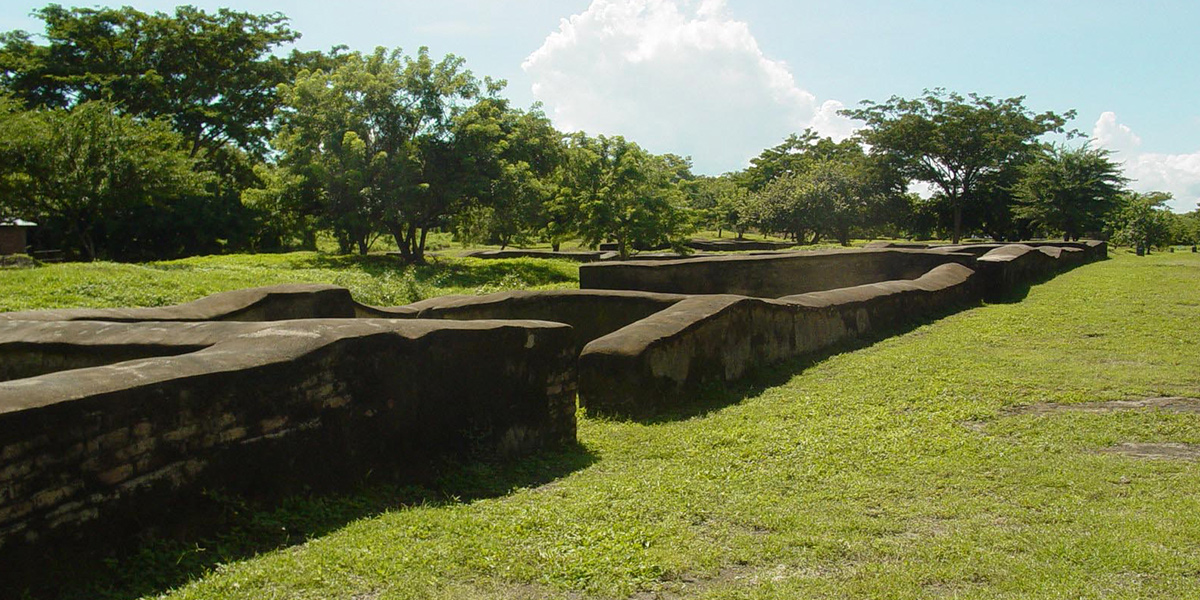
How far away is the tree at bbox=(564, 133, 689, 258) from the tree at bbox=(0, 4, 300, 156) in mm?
12716

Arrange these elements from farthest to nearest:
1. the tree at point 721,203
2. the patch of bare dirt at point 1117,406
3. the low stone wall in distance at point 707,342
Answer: the tree at point 721,203 → the low stone wall in distance at point 707,342 → the patch of bare dirt at point 1117,406

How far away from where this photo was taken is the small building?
25031 mm

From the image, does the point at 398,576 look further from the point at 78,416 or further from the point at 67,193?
the point at 67,193

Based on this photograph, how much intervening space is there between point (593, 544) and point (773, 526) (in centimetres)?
81

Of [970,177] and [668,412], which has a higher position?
[970,177]

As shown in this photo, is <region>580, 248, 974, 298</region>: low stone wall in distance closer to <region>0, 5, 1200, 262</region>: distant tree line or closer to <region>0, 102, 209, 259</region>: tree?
<region>0, 5, 1200, 262</region>: distant tree line

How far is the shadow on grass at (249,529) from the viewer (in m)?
3.17

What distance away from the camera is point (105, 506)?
3291 mm

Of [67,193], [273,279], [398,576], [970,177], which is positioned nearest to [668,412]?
[398,576]

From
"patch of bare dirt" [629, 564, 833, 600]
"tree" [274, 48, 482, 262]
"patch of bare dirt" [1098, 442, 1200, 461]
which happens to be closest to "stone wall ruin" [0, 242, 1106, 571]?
"patch of bare dirt" [629, 564, 833, 600]

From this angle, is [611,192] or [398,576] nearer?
[398,576]

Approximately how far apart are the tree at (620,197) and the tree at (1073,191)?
14451 millimetres

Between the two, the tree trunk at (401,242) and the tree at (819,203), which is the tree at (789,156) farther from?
the tree trunk at (401,242)

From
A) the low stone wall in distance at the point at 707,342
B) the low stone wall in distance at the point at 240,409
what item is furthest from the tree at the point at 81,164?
the low stone wall in distance at the point at 707,342
